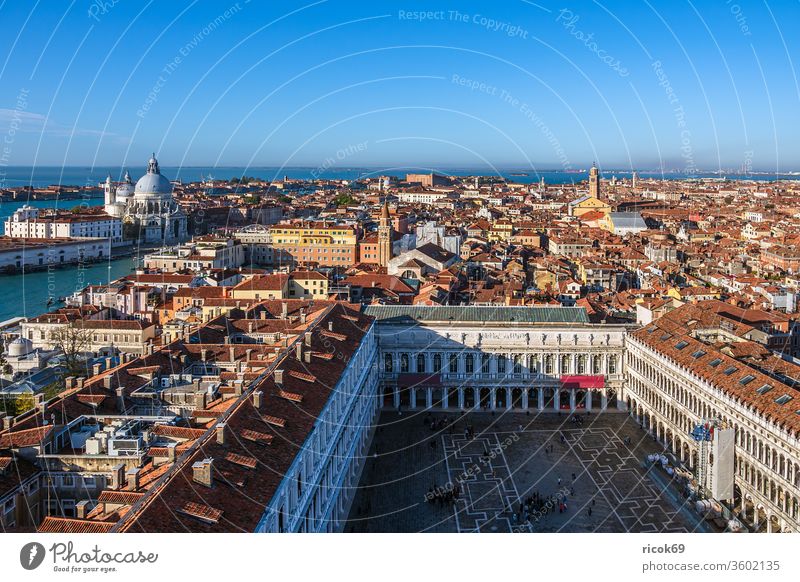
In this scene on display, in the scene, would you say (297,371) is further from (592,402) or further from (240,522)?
(592,402)

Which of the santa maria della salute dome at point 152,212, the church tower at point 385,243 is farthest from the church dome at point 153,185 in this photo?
the church tower at point 385,243

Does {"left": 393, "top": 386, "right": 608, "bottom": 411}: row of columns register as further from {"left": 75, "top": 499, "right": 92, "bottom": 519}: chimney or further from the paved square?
{"left": 75, "top": 499, "right": 92, "bottom": 519}: chimney

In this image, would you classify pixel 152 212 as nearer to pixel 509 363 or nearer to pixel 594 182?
pixel 594 182

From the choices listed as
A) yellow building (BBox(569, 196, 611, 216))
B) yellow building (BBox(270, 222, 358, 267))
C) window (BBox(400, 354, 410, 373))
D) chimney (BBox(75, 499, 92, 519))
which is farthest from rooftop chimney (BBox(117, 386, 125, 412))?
yellow building (BBox(569, 196, 611, 216))

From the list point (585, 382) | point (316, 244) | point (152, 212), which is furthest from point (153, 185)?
point (585, 382)

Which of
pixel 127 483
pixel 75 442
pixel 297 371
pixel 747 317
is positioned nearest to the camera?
pixel 127 483

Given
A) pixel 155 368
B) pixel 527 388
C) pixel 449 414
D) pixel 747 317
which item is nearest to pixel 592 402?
pixel 527 388

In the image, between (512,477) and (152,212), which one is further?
(152,212)
